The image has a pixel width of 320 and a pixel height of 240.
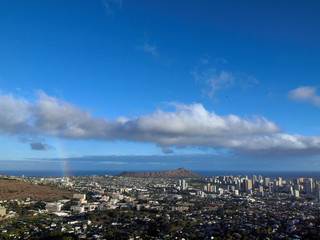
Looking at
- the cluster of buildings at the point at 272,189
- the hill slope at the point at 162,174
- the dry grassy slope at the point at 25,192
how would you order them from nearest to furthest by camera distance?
1. the dry grassy slope at the point at 25,192
2. the cluster of buildings at the point at 272,189
3. the hill slope at the point at 162,174

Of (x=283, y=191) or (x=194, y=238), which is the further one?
(x=283, y=191)

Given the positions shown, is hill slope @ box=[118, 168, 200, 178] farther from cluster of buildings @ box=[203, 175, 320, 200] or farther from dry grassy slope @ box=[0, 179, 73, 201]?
dry grassy slope @ box=[0, 179, 73, 201]

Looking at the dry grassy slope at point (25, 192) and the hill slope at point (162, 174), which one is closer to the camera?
the dry grassy slope at point (25, 192)

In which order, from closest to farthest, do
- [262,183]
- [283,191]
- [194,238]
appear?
[194,238]
[283,191]
[262,183]

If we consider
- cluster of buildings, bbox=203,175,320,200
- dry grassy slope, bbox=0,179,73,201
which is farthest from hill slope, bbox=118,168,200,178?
dry grassy slope, bbox=0,179,73,201

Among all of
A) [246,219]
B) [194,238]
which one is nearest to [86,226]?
[194,238]

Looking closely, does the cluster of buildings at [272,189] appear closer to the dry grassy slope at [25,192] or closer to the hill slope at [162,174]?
the dry grassy slope at [25,192]

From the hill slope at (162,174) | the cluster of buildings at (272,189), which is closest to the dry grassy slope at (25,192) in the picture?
the cluster of buildings at (272,189)

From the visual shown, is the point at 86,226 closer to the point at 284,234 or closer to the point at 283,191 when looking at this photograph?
the point at 284,234
